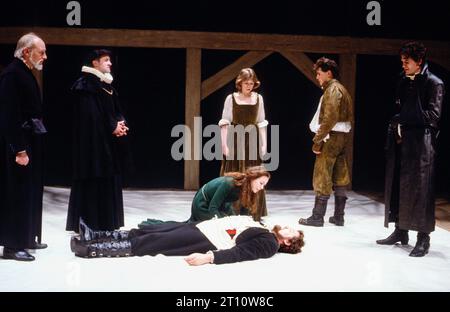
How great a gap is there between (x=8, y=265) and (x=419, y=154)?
325cm

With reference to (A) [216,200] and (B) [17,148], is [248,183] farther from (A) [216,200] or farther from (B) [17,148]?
(B) [17,148]

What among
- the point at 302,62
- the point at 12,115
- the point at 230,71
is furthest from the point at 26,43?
the point at 302,62

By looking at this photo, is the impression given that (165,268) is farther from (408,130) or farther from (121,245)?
(408,130)

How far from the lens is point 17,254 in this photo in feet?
16.8

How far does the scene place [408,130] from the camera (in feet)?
18.4

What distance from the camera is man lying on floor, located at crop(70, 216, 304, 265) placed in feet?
16.8

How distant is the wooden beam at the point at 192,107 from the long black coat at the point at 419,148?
3547 mm

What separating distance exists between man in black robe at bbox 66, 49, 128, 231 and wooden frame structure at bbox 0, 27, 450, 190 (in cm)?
273

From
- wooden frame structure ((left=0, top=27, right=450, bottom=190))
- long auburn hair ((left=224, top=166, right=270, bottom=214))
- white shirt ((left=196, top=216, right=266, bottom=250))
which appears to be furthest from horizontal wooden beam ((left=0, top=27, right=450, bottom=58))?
white shirt ((left=196, top=216, right=266, bottom=250))

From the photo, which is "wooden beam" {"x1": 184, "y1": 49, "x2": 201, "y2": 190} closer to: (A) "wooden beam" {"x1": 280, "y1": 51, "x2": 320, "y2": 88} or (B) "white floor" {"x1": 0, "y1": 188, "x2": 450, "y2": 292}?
(A) "wooden beam" {"x1": 280, "y1": 51, "x2": 320, "y2": 88}

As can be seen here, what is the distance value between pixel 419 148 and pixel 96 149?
2.65m

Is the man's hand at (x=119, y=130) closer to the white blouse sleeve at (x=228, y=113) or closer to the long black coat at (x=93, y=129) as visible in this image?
the long black coat at (x=93, y=129)

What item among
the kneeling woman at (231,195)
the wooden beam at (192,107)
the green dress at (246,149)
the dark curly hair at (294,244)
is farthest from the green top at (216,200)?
the wooden beam at (192,107)

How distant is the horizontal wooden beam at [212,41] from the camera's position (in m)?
8.50
